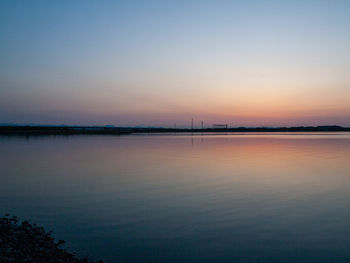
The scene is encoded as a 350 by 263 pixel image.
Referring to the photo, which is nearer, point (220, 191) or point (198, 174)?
point (220, 191)

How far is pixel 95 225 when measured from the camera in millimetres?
8391

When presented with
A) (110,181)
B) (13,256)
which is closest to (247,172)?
(110,181)

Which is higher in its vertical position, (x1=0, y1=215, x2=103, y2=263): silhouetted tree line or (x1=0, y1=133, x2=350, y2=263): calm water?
(x1=0, y1=215, x2=103, y2=263): silhouetted tree line

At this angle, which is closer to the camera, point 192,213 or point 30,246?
point 30,246

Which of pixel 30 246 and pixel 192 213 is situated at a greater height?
pixel 30 246

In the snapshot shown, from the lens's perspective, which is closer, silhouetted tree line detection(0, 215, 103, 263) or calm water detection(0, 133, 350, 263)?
silhouetted tree line detection(0, 215, 103, 263)

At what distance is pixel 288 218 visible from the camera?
29.6ft

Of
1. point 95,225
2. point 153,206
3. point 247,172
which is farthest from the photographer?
point 247,172

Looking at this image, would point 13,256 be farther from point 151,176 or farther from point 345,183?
point 345,183

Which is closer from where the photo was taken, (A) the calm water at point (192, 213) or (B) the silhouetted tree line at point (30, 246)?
(B) the silhouetted tree line at point (30, 246)

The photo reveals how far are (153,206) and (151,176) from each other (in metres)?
6.41

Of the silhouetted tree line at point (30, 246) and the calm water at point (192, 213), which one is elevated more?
the silhouetted tree line at point (30, 246)

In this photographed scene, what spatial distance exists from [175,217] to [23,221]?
15.0ft

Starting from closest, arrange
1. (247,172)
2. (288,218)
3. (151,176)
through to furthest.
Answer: (288,218), (151,176), (247,172)
